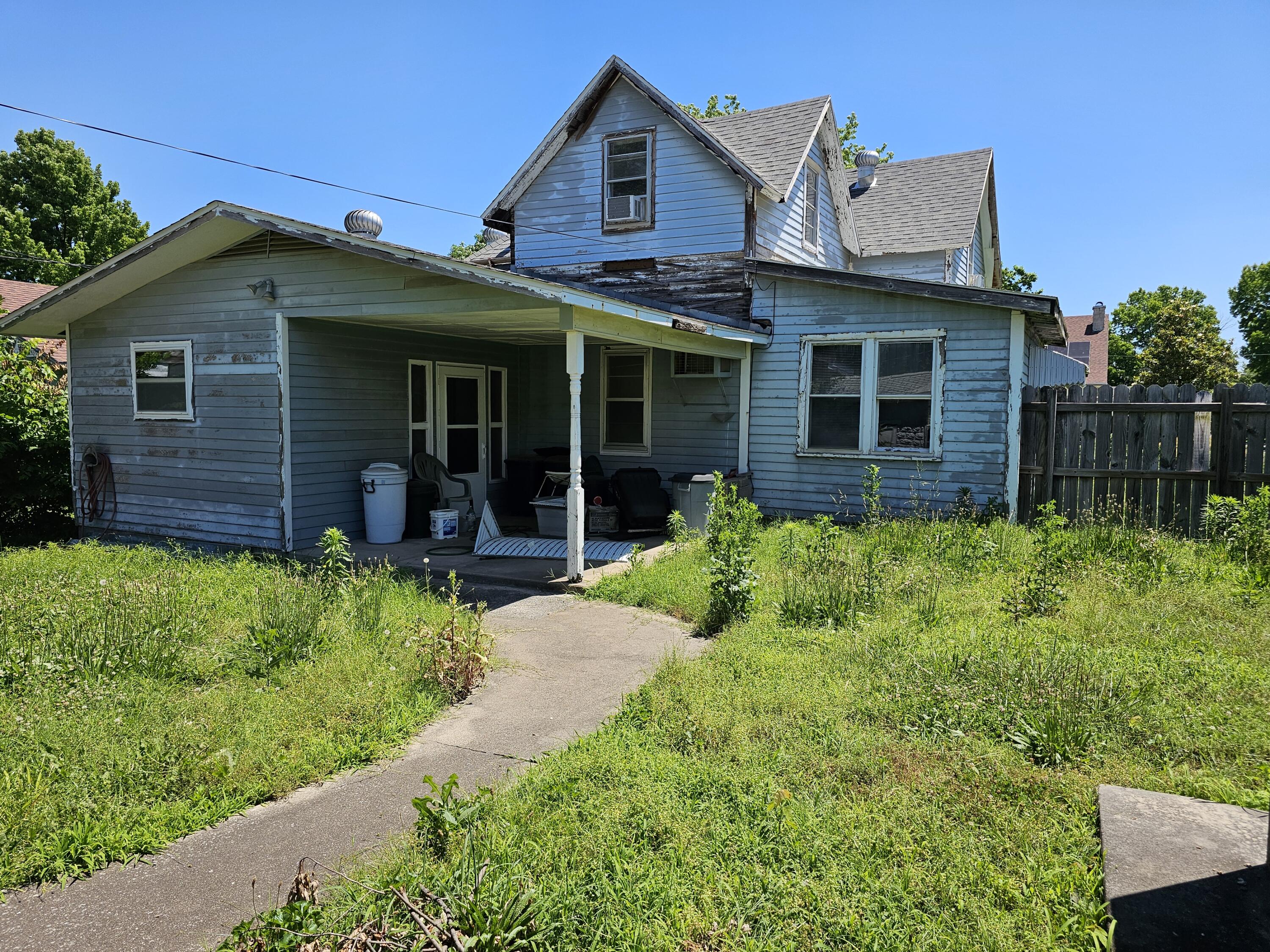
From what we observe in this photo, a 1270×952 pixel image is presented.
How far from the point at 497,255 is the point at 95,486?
7.96 m

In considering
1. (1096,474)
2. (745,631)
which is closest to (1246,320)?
(1096,474)

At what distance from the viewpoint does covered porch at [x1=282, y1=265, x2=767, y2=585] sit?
8289mm

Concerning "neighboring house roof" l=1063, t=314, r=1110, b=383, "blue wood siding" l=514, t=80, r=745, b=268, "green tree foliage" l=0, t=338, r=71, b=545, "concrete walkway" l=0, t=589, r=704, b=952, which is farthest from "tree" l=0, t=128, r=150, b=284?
"neighboring house roof" l=1063, t=314, r=1110, b=383

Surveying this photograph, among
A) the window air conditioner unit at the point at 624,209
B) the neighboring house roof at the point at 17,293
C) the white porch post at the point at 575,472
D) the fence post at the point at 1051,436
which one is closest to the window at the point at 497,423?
the window air conditioner unit at the point at 624,209

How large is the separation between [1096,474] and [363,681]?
8959 millimetres

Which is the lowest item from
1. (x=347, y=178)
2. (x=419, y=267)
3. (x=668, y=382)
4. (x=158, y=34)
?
(x=668, y=382)

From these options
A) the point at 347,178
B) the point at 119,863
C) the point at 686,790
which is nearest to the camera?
the point at 119,863

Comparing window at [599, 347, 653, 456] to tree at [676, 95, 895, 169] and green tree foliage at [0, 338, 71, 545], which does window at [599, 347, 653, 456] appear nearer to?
green tree foliage at [0, 338, 71, 545]

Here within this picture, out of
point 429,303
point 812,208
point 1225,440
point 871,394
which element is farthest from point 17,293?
point 1225,440

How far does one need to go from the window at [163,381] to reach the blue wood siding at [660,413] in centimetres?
499

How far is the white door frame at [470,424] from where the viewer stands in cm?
1163

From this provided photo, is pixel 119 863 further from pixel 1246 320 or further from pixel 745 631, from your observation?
pixel 1246 320

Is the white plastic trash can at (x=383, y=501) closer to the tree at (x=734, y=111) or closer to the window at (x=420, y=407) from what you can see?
the window at (x=420, y=407)

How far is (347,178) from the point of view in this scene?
11.0 meters
